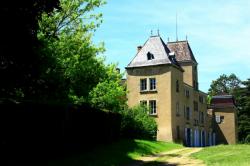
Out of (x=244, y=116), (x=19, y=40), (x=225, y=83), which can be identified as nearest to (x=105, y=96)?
(x=19, y=40)

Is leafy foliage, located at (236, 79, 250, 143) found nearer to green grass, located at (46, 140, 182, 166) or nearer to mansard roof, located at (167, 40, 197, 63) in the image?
mansard roof, located at (167, 40, 197, 63)

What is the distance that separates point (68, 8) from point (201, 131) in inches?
1567

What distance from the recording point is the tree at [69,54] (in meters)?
30.3

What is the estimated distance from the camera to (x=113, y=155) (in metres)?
27.8

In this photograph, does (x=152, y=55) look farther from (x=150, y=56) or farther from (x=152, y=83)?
(x=152, y=83)

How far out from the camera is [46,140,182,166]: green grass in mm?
24047

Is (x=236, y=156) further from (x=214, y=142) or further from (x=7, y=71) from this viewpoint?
(x=214, y=142)

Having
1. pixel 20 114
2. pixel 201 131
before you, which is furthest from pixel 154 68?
pixel 20 114

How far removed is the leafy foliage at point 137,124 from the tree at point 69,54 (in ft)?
20.9

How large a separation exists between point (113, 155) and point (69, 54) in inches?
370

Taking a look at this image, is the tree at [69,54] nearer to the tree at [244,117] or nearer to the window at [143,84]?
the window at [143,84]

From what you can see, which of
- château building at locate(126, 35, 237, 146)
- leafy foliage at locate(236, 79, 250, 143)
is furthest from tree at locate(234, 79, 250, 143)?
château building at locate(126, 35, 237, 146)

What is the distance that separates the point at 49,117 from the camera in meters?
24.5

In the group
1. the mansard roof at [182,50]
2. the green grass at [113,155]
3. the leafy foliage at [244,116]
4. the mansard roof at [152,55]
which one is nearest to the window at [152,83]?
the mansard roof at [152,55]
